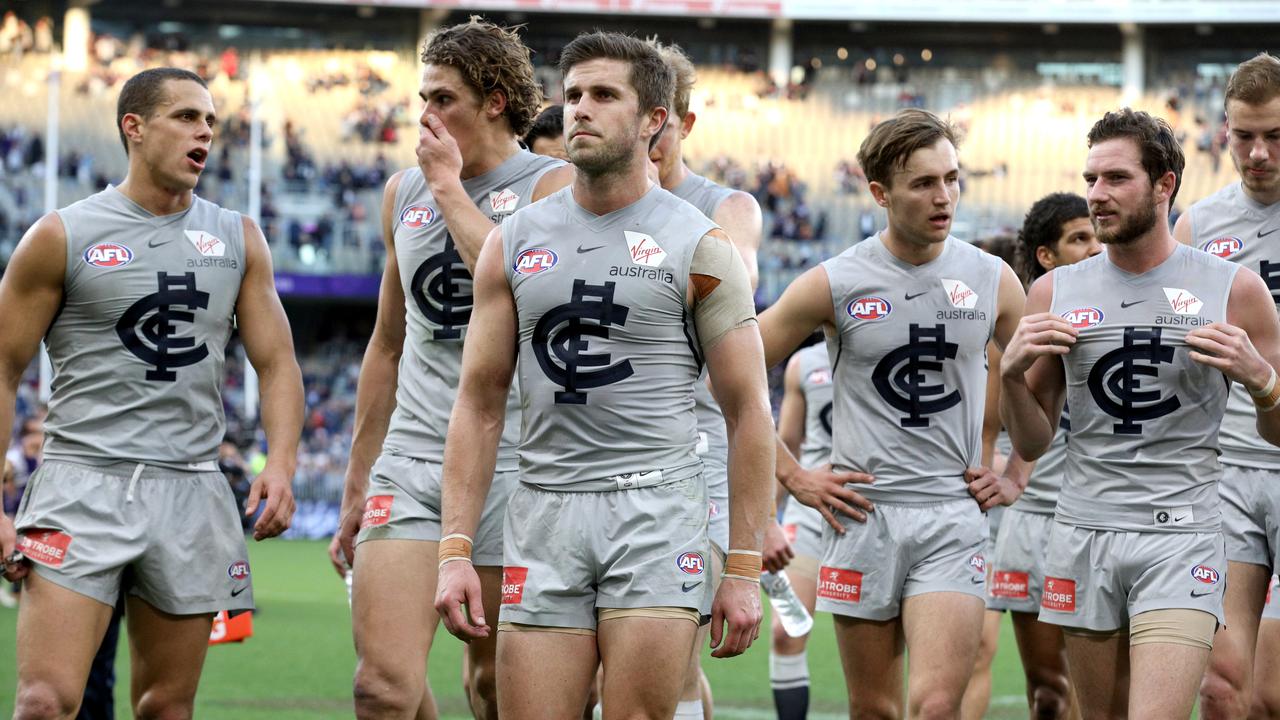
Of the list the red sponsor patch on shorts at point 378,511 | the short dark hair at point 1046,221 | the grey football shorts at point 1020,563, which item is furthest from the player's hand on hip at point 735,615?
the short dark hair at point 1046,221

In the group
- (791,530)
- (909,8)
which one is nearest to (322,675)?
(791,530)

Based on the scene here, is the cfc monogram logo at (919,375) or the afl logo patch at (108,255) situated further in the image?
the cfc monogram logo at (919,375)

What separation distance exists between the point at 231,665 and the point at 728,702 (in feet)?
13.9

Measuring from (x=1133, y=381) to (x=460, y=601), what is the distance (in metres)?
2.46

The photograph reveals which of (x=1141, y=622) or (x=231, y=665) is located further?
(x=231, y=665)

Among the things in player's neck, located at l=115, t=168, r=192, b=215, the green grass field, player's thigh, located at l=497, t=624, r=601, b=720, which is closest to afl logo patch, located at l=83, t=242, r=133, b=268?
player's neck, located at l=115, t=168, r=192, b=215

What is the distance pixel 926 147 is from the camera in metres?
5.82

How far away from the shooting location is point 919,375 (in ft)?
19.1

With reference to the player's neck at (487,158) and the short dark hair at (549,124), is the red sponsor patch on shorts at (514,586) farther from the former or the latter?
the short dark hair at (549,124)

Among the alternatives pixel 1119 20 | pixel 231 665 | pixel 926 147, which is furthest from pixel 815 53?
pixel 926 147

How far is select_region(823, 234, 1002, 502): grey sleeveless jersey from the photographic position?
19.1ft

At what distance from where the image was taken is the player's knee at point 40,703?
16.5 feet

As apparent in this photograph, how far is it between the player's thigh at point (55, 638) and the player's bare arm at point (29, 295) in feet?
0.74

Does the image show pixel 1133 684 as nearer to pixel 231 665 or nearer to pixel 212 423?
pixel 212 423
